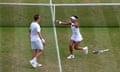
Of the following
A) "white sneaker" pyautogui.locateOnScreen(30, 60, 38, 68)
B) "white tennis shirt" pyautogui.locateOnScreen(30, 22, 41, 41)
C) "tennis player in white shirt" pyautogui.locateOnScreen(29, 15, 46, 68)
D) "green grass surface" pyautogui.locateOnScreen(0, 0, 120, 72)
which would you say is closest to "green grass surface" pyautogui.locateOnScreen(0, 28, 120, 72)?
"green grass surface" pyautogui.locateOnScreen(0, 0, 120, 72)

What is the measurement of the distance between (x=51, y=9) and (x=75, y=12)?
1.27 m

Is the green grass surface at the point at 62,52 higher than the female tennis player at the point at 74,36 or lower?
lower

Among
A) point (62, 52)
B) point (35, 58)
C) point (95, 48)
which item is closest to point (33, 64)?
point (35, 58)

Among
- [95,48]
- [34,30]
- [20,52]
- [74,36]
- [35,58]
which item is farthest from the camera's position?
[95,48]

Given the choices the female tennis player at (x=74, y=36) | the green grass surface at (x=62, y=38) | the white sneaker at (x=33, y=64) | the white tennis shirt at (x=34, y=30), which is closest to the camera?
the white tennis shirt at (x=34, y=30)

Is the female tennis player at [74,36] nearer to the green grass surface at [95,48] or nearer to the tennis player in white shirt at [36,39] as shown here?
the green grass surface at [95,48]

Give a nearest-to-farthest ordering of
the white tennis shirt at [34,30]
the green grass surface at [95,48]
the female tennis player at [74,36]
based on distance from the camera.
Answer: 1. the white tennis shirt at [34,30]
2. the green grass surface at [95,48]
3. the female tennis player at [74,36]

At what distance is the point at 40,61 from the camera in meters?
17.4

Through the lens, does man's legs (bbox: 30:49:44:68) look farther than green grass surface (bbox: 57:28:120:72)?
No

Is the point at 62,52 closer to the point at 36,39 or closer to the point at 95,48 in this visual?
the point at 95,48

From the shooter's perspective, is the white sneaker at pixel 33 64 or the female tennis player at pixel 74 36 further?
the female tennis player at pixel 74 36

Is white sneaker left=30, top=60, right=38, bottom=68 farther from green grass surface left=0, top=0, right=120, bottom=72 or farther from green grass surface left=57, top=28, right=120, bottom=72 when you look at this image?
green grass surface left=57, top=28, right=120, bottom=72

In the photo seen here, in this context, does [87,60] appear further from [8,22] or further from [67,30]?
[8,22]

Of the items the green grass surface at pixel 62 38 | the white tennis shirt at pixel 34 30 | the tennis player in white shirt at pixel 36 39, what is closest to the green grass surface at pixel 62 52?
the green grass surface at pixel 62 38
